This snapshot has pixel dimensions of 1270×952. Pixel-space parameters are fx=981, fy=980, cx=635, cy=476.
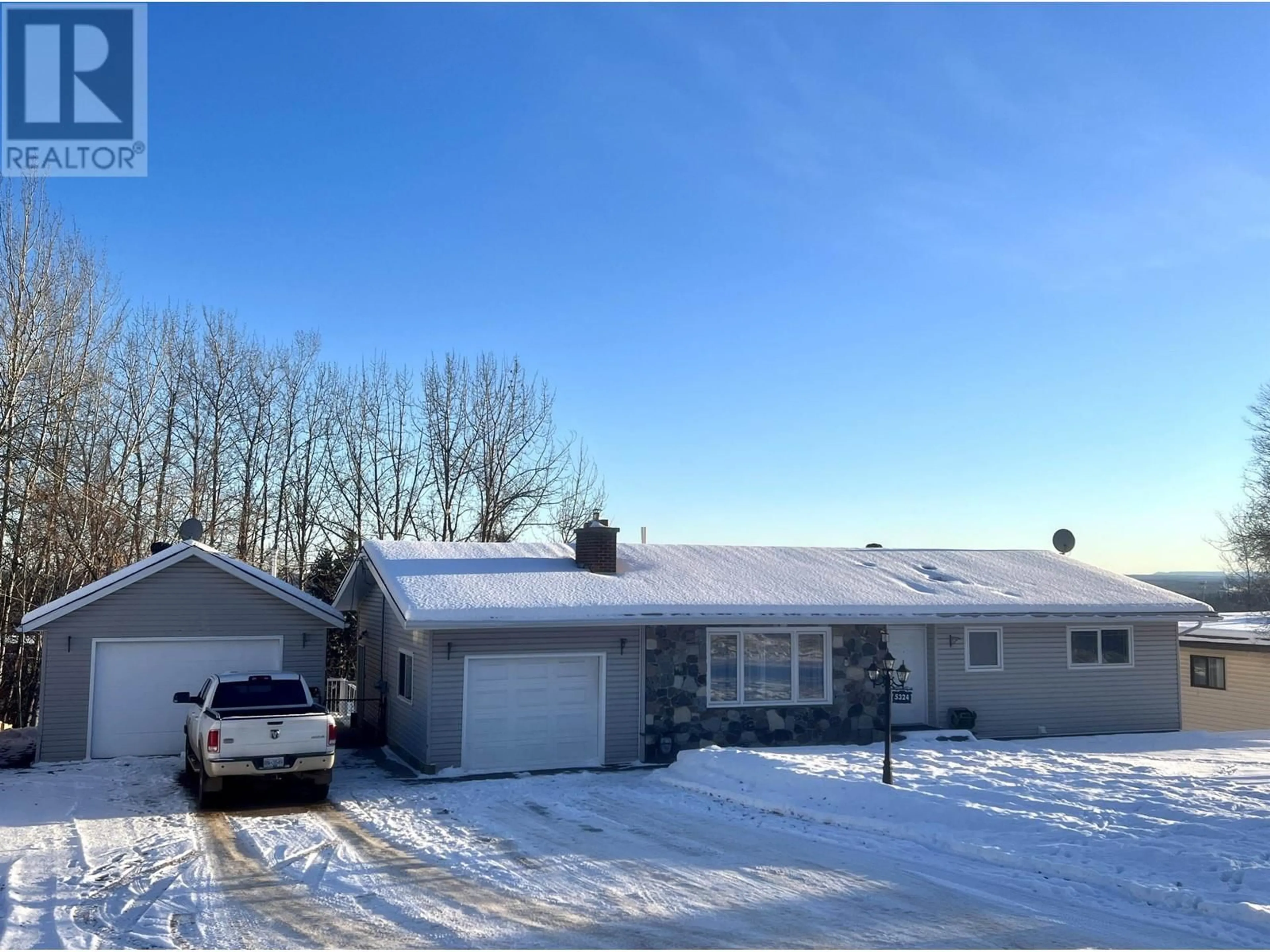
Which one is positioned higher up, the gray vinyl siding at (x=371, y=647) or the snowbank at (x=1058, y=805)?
the gray vinyl siding at (x=371, y=647)

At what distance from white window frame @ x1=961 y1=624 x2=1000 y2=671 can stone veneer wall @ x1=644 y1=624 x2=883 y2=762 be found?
2.18 metres

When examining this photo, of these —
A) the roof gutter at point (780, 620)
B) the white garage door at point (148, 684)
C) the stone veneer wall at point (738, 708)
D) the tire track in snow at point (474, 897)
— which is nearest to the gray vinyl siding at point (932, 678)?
the roof gutter at point (780, 620)

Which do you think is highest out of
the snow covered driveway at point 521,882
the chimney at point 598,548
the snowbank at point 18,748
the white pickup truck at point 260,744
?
the chimney at point 598,548

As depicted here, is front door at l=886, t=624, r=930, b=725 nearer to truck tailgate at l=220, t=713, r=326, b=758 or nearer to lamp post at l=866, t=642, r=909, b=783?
lamp post at l=866, t=642, r=909, b=783

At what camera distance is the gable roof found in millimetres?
16453

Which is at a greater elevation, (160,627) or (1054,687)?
(160,627)

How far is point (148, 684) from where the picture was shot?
17312mm

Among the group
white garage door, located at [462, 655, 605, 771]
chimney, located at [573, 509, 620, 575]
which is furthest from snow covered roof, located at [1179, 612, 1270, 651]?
white garage door, located at [462, 655, 605, 771]

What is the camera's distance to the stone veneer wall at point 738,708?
17172mm

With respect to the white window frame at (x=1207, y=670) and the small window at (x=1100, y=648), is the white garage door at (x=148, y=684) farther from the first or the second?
the white window frame at (x=1207, y=670)

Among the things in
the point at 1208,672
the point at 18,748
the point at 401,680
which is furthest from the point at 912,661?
the point at 18,748

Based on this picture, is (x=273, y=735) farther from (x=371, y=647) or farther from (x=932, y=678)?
(x=932, y=678)

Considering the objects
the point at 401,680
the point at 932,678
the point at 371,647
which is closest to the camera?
the point at 401,680

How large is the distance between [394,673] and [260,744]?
6099 millimetres
